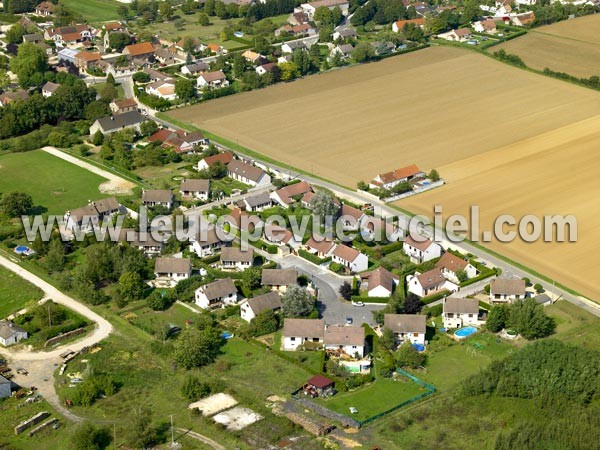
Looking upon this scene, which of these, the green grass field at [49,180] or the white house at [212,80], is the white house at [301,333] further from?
the white house at [212,80]

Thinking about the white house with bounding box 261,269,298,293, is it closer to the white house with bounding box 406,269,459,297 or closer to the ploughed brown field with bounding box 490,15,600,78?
the white house with bounding box 406,269,459,297

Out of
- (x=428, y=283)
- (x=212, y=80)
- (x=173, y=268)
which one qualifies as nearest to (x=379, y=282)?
(x=428, y=283)

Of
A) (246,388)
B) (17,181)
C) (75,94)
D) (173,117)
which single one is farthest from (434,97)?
(246,388)

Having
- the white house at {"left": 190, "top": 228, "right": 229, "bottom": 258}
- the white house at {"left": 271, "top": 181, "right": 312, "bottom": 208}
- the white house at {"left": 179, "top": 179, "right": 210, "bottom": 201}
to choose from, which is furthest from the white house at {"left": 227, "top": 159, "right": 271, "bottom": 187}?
the white house at {"left": 190, "top": 228, "right": 229, "bottom": 258}

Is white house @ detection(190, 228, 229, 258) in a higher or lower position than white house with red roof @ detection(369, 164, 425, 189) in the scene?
lower

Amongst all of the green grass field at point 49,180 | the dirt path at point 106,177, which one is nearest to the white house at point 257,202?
the dirt path at point 106,177

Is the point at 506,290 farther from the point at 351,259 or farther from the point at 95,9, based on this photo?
the point at 95,9
